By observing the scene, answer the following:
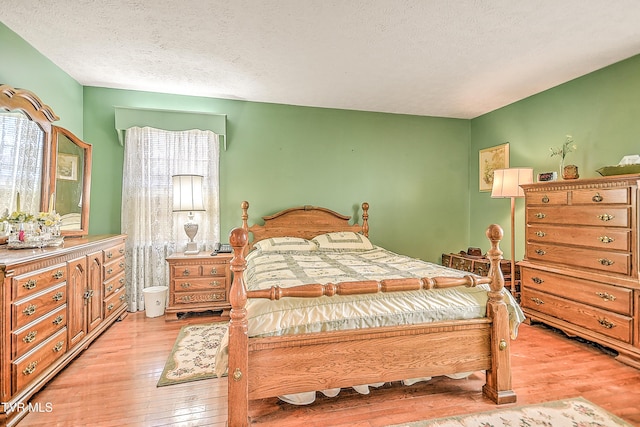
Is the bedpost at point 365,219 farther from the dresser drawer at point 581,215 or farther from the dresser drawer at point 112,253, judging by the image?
the dresser drawer at point 112,253

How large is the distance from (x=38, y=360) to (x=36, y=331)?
19 cm

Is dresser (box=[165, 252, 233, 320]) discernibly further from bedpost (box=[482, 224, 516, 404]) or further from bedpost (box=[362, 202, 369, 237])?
bedpost (box=[482, 224, 516, 404])

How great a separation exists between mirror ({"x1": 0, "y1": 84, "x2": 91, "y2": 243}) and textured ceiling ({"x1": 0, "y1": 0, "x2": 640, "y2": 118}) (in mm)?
622

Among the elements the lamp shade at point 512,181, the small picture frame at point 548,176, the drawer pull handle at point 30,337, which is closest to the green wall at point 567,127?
the small picture frame at point 548,176

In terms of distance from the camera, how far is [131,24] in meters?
2.31

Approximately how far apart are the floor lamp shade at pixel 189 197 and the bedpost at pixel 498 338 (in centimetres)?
292

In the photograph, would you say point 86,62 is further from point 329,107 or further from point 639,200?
point 639,200

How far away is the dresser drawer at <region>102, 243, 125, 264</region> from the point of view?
9.57 ft

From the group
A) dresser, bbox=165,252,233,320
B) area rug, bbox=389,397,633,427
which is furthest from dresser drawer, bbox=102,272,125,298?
area rug, bbox=389,397,633,427

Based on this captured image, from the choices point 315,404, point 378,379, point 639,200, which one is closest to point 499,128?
point 639,200

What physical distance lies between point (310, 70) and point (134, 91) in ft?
7.10

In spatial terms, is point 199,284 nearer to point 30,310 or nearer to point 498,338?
point 30,310

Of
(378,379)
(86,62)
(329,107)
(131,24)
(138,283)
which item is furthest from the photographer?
(329,107)

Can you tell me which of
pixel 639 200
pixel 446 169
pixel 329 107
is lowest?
pixel 639 200
